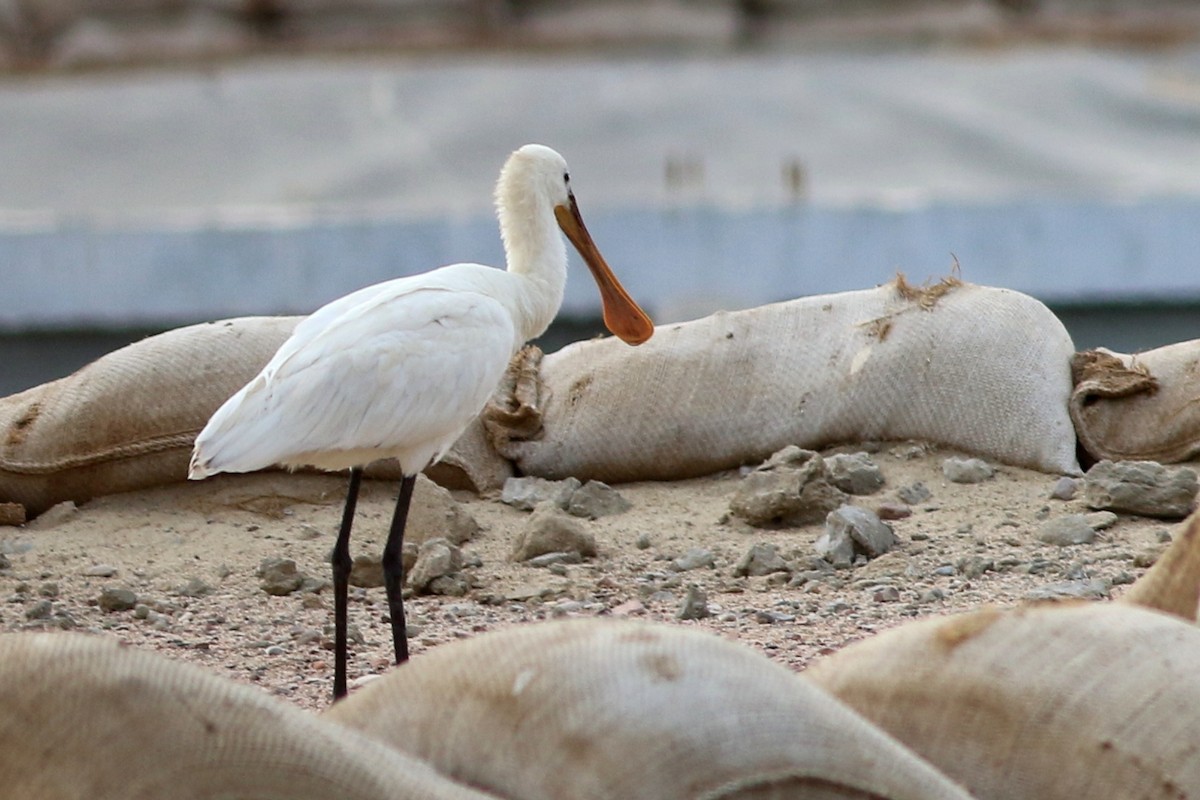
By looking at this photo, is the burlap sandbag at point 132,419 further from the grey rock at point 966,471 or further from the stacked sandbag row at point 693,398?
the grey rock at point 966,471

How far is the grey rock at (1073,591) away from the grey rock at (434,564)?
1297 millimetres

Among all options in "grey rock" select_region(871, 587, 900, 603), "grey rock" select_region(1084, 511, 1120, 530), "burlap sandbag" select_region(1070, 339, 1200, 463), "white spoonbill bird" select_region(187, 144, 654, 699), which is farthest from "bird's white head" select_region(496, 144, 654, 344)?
"burlap sandbag" select_region(1070, 339, 1200, 463)

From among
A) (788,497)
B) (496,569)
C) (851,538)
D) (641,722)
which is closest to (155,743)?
(641,722)

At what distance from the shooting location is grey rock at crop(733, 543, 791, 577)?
3.83 metres

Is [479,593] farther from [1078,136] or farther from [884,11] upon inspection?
[884,11]

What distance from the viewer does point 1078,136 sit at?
10.5m

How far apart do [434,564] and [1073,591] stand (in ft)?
4.64

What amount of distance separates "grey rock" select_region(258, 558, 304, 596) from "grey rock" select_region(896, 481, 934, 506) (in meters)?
1.55

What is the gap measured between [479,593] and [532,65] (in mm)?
7072

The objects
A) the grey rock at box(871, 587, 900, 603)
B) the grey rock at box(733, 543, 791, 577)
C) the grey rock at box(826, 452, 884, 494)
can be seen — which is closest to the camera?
the grey rock at box(871, 587, 900, 603)

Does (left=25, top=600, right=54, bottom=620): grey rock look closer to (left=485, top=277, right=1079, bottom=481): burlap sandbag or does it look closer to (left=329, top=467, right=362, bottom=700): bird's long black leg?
(left=329, top=467, right=362, bottom=700): bird's long black leg

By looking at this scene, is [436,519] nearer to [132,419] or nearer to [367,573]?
[367,573]

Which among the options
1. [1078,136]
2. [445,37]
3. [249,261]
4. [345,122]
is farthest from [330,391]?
[445,37]

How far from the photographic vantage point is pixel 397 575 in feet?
11.1
